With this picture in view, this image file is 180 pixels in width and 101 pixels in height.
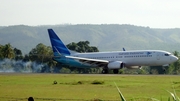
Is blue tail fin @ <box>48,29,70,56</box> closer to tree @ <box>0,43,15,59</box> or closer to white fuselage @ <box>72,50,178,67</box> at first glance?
white fuselage @ <box>72,50,178,67</box>

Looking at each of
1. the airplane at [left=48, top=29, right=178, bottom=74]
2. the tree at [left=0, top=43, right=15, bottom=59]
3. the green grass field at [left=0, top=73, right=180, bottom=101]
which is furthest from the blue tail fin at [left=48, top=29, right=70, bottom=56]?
the green grass field at [left=0, top=73, right=180, bottom=101]

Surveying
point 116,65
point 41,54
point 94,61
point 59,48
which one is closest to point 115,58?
point 116,65

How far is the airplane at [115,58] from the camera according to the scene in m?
62.5

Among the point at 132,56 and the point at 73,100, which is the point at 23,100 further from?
the point at 132,56

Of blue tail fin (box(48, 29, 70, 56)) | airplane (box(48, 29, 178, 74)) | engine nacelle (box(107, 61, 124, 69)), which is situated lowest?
engine nacelle (box(107, 61, 124, 69))

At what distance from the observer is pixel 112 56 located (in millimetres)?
66688

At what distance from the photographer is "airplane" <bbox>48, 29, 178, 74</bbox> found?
62.5m

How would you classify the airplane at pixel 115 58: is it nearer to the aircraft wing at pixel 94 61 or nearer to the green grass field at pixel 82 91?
the aircraft wing at pixel 94 61

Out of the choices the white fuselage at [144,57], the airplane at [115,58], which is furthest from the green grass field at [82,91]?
the airplane at [115,58]

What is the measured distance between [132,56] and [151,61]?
302cm

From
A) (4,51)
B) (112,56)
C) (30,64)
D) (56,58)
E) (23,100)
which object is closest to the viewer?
(23,100)

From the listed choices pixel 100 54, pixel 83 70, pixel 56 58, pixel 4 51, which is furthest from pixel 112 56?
pixel 4 51

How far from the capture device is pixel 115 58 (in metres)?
66.1

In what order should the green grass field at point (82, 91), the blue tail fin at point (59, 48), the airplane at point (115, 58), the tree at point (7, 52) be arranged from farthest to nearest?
the tree at point (7, 52) → the blue tail fin at point (59, 48) → the airplane at point (115, 58) → the green grass field at point (82, 91)
